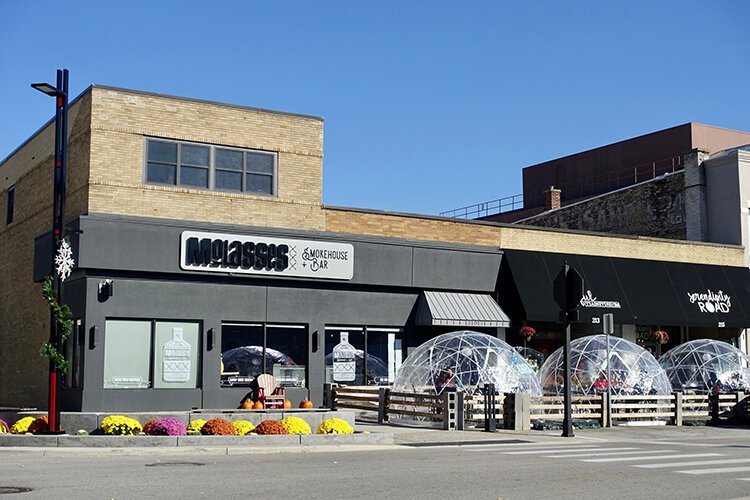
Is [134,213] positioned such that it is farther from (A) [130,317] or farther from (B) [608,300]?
(B) [608,300]

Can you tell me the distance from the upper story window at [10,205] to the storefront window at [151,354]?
1114 cm

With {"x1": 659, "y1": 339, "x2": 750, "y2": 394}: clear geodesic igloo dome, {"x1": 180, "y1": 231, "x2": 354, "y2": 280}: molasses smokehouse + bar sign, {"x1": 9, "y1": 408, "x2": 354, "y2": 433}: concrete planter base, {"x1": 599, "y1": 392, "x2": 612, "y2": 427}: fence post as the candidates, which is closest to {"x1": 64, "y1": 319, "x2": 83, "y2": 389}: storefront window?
{"x1": 9, "y1": 408, "x2": 354, "y2": 433}: concrete planter base

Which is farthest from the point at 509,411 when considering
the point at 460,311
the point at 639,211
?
the point at 639,211

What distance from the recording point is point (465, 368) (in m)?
25.8

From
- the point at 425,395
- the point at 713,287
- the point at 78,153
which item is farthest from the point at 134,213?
the point at 713,287

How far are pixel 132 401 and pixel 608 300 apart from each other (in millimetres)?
17807

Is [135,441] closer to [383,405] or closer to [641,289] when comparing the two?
[383,405]

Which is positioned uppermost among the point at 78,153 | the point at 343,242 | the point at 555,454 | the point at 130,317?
the point at 78,153

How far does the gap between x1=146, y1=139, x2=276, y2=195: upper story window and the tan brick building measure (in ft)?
0.13

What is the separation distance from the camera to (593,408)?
25.6m

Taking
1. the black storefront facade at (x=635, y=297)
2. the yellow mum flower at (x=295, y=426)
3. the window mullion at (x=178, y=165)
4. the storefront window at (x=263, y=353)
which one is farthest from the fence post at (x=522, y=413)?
the window mullion at (x=178, y=165)

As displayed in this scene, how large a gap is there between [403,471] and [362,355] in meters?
15.8

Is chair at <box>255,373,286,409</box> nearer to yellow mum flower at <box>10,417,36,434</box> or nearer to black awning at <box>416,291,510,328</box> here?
black awning at <box>416,291,510,328</box>

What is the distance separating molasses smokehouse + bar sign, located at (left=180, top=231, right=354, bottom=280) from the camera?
26.3 meters
